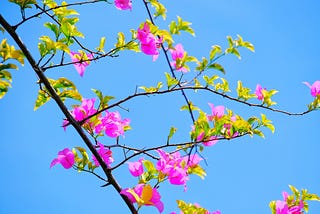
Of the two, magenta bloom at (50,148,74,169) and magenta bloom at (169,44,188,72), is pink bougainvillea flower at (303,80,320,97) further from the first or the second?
magenta bloom at (50,148,74,169)

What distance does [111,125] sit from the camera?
5.59 feet

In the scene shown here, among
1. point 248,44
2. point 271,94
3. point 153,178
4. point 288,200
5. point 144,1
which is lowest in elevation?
point 288,200

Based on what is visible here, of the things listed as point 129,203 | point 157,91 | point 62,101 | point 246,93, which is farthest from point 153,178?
point 246,93

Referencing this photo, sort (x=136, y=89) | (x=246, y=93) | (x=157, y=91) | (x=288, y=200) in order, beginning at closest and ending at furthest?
1. (x=136, y=89)
2. (x=157, y=91)
3. (x=246, y=93)
4. (x=288, y=200)

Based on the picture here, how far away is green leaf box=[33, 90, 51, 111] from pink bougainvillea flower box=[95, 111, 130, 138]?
12.5 inches

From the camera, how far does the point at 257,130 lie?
1.60 metres

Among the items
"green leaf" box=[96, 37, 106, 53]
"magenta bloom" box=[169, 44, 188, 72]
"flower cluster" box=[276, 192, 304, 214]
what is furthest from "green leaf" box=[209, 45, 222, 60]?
"flower cluster" box=[276, 192, 304, 214]

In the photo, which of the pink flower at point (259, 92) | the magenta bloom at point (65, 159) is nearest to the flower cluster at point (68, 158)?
the magenta bloom at point (65, 159)

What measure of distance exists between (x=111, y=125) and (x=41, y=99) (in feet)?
1.24

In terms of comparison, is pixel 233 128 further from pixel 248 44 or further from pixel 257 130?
pixel 248 44

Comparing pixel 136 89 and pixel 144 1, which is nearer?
pixel 136 89

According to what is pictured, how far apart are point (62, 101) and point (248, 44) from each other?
882mm

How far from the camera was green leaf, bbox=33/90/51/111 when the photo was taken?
4.64ft

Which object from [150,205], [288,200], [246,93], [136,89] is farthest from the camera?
[288,200]
